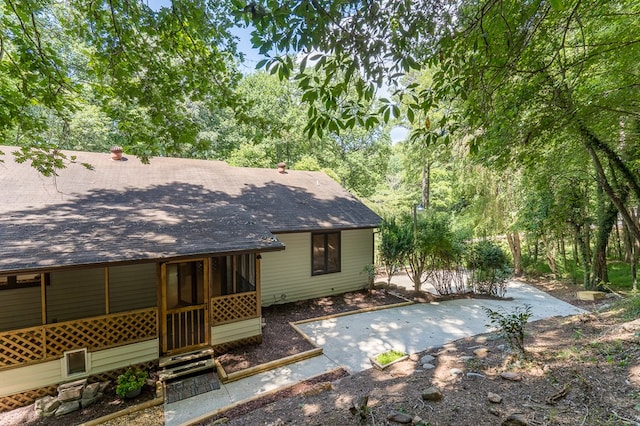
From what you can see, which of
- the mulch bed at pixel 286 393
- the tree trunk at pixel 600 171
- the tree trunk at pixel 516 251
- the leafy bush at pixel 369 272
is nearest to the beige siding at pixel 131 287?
the mulch bed at pixel 286 393

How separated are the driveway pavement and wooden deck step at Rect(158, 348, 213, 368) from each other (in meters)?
2.24

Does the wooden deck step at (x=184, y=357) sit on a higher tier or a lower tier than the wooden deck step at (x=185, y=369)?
higher

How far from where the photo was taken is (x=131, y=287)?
23.0 ft

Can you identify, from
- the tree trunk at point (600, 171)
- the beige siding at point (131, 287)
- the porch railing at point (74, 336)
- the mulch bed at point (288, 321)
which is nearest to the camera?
the porch railing at point (74, 336)

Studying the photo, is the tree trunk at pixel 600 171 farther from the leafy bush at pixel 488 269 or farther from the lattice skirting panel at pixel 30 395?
the lattice skirting panel at pixel 30 395

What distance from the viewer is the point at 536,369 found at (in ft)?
11.8

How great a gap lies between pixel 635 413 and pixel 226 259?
7491mm

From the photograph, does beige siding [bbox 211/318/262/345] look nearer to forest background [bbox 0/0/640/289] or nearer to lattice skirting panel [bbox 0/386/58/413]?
lattice skirting panel [bbox 0/386/58/413]

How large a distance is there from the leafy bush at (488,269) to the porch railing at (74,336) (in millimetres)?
9652

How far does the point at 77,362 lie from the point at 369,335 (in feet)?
18.1

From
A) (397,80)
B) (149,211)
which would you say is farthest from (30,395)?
(397,80)

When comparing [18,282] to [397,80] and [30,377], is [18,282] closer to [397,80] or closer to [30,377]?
[30,377]

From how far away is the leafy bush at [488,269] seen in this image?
977cm

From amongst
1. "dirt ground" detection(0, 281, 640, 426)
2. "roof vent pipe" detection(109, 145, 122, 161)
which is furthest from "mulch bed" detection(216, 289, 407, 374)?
"roof vent pipe" detection(109, 145, 122, 161)
